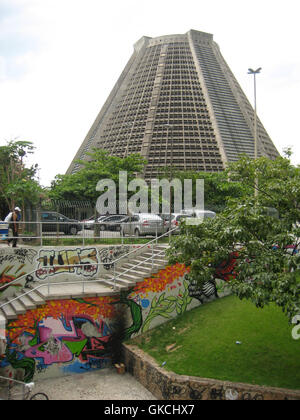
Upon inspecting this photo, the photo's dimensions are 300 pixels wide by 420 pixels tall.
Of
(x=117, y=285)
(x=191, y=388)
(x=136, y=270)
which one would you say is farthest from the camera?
(x=136, y=270)

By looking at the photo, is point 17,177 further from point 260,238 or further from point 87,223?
point 260,238

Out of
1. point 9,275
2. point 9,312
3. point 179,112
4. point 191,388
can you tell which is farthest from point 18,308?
point 179,112

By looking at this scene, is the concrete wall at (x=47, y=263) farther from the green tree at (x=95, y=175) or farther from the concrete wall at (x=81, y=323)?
the green tree at (x=95, y=175)

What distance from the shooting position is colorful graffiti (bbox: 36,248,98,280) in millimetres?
15312

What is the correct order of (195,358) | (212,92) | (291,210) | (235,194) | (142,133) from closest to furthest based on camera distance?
(291,210), (195,358), (235,194), (142,133), (212,92)

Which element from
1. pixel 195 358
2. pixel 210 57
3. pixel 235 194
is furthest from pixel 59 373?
pixel 210 57

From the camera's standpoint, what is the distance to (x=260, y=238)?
405 inches

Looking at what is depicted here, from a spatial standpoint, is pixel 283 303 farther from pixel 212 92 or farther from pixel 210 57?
pixel 210 57

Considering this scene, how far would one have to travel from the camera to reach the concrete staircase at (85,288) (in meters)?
12.8

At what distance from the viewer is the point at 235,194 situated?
38.7 m

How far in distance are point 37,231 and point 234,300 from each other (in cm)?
865

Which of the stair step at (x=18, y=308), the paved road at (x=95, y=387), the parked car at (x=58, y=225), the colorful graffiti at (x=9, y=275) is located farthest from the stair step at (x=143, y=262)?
the stair step at (x=18, y=308)

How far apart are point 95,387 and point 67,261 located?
520 cm

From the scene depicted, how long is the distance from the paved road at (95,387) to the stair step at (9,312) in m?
2.14
